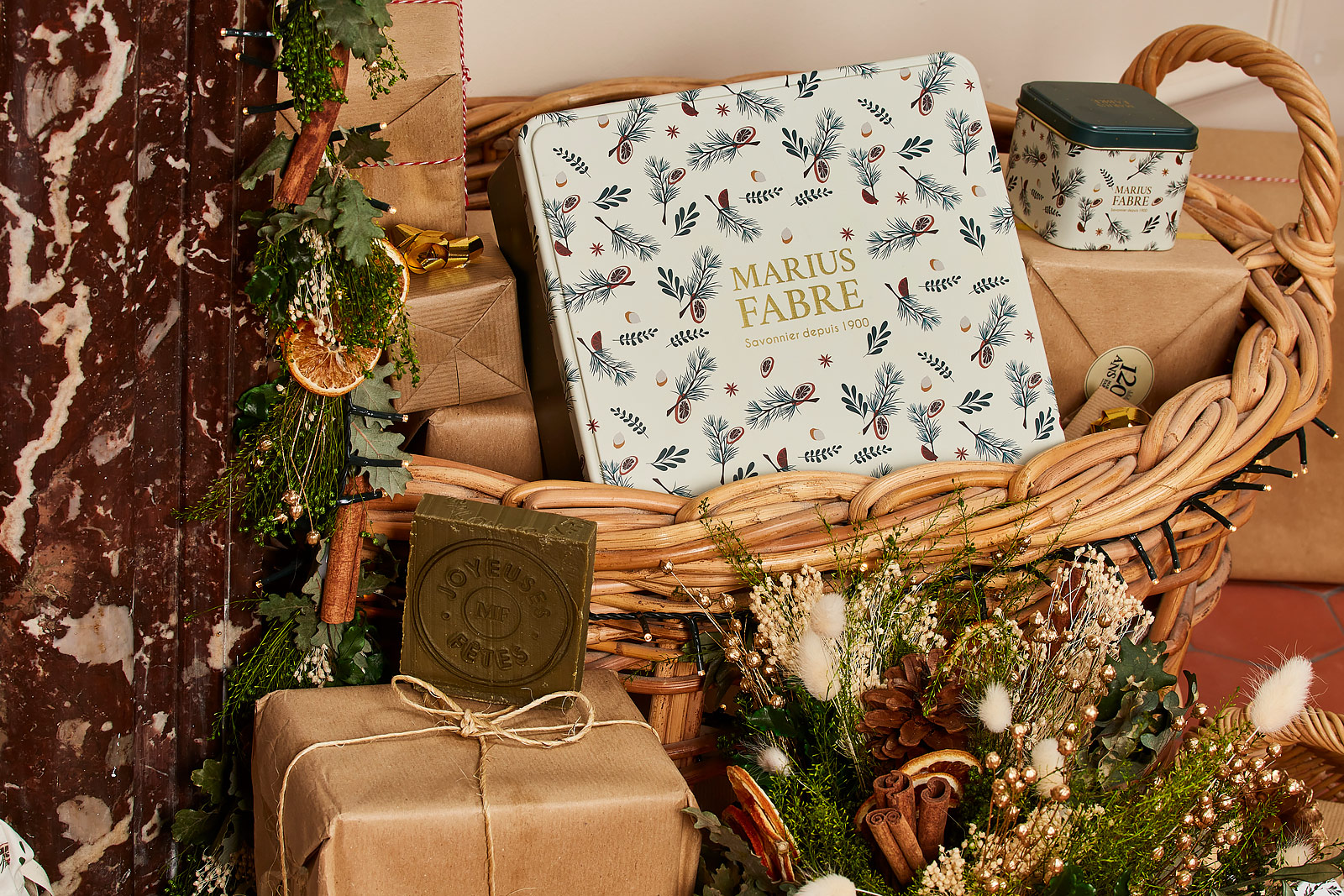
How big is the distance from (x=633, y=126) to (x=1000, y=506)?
0.49 metres

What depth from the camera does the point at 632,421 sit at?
3.20ft

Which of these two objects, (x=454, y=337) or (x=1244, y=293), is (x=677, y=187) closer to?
(x=454, y=337)

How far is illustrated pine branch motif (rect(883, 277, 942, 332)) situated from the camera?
1.04 metres

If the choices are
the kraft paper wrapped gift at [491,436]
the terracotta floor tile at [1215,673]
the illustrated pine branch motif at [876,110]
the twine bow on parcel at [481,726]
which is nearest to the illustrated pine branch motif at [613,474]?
the kraft paper wrapped gift at [491,436]

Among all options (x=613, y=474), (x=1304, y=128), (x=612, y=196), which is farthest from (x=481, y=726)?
(x=1304, y=128)

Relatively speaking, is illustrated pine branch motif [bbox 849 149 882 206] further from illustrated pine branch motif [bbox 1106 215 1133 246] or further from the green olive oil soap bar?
the green olive oil soap bar

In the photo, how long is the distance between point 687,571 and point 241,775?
0.40 metres

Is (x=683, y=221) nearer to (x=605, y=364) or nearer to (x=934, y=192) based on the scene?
(x=605, y=364)

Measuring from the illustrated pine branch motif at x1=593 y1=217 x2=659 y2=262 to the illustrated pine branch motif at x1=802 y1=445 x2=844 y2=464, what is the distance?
0.24 meters

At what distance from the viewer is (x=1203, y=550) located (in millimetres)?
1026

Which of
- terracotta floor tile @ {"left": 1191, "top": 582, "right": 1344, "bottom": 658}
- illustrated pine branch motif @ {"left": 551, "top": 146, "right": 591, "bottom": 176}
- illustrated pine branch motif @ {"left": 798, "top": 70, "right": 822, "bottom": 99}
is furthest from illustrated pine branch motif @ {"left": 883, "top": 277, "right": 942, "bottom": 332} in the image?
terracotta floor tile @ {"left": 1191, "top": 582, "right": 1344, "bottom": 658}

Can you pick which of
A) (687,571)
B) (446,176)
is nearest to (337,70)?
(446,176)

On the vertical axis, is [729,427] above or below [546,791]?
above

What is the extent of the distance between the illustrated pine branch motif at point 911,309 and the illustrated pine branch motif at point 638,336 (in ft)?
0.78
